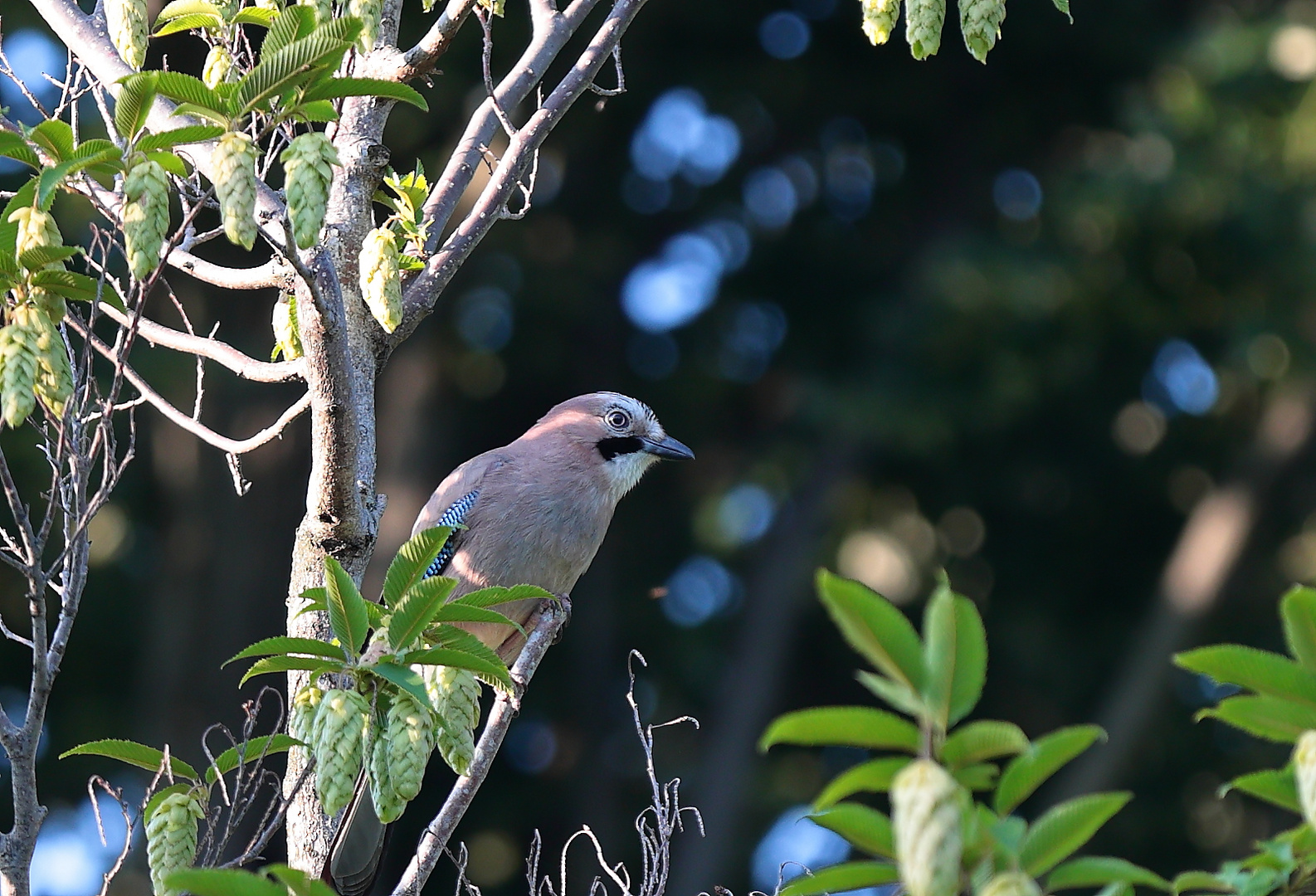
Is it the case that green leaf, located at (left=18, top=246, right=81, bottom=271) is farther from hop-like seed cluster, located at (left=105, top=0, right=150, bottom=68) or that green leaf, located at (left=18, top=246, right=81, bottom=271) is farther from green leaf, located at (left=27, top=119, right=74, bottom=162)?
hop-like seed cluster, located at (left=105, top=0, right=150, bottom=68)

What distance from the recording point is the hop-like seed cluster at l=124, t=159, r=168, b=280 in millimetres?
2207

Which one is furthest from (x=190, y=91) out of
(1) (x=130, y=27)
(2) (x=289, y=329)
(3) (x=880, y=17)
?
(3) (x=880, y=17)

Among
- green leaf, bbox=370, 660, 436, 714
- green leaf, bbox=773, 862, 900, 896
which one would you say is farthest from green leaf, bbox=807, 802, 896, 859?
green leaf, bbox=370, 660, 436, 714

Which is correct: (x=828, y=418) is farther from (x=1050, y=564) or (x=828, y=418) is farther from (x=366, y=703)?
(x=366, y=703)

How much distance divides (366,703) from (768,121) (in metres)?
9.68

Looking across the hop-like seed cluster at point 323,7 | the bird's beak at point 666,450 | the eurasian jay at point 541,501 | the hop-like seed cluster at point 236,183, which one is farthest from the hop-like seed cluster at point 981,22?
the bird's beak at point 666,450

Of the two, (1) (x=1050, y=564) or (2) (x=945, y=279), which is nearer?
(2) (x=945, y=279)

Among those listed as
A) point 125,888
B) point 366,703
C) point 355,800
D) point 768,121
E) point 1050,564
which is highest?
point 768,121

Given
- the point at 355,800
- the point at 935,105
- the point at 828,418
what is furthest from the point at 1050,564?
the point at 355,800

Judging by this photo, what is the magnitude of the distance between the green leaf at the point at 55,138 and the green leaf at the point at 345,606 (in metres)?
0.71

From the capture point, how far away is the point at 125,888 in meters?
8.80

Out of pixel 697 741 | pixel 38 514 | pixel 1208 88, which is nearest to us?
pixel 38 514

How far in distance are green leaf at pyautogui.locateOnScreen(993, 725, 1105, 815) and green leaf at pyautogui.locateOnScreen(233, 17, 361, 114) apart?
1.33 meters

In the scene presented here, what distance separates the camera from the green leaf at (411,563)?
7.28 ft
